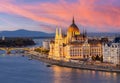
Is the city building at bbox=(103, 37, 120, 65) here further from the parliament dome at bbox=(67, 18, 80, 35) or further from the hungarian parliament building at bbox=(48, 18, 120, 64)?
the parliament dome at bbox=(67, 18, 80, 35)

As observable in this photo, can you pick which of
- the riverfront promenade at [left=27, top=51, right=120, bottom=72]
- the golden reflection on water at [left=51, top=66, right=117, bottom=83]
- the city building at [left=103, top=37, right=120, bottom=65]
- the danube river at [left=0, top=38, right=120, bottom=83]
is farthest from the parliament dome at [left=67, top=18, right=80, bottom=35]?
the golden reflection on water at [left=51, top=66, right=117, bottom=83]

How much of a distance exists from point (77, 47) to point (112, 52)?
15.5ft

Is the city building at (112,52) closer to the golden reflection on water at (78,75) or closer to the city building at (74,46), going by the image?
the golden reflection on water at (78,75)

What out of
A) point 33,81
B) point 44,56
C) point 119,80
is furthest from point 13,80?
point 44,56

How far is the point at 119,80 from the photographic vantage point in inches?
675

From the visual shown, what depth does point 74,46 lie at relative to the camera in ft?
87.4

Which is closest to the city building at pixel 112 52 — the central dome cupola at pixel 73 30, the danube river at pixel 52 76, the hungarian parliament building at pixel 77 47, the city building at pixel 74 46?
the hungarian parliament building at pixel 77 47

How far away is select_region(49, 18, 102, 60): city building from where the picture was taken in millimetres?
26375

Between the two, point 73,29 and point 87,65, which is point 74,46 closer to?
point 73,29

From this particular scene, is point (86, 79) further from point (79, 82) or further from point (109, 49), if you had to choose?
point (109, 49)

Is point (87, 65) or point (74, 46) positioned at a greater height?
point (74, 46)

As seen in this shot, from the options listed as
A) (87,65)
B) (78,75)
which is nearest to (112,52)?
(87,65)

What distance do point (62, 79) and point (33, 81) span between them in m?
1.04

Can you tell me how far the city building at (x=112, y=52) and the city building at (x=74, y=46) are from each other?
2.63 m
